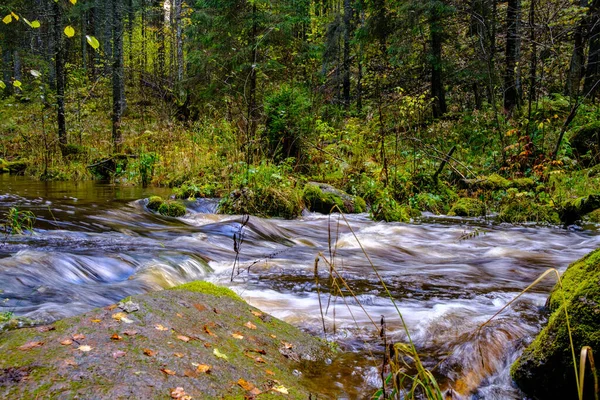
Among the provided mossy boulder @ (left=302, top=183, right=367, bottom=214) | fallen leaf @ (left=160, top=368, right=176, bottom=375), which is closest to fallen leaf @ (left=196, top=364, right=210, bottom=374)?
fallen leaf @ (left=160, top=368, right=176, bottom=375)

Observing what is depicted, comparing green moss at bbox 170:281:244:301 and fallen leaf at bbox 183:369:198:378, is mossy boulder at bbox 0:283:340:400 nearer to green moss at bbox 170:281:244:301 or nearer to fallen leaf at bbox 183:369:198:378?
fallen leaf at bbox 183:369:198:378

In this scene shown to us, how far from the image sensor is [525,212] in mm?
7977

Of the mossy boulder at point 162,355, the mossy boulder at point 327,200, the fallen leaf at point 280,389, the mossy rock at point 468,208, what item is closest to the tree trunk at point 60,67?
the mossy boulder at point 327,200

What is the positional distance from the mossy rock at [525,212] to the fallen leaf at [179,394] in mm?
7578

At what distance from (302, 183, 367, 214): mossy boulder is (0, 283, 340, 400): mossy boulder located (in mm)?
6126

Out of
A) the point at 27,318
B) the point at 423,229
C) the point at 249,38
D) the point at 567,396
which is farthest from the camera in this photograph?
the point at 249,38

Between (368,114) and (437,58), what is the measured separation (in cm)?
363

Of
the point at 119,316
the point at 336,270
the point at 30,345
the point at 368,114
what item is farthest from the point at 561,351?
the point at 368,114

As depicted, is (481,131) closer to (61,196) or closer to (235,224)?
(235,224)

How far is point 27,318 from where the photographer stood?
8.03 feet

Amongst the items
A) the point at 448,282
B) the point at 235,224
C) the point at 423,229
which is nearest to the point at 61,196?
the point at 235,224

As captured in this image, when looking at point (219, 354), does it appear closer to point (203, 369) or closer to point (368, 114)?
point (203, 369)

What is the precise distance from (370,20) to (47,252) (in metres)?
14.5

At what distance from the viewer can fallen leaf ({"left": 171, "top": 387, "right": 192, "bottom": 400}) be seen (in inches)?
62.2
